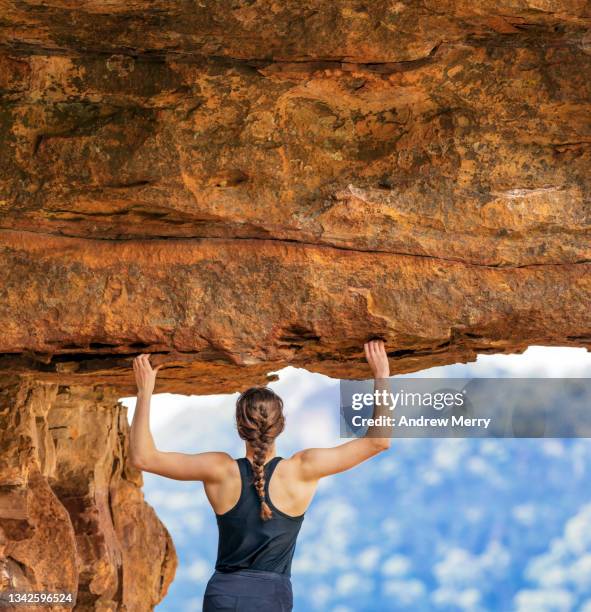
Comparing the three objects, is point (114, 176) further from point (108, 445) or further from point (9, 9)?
point (108, 445)

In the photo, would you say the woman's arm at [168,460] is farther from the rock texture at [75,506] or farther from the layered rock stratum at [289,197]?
the rock texture at [75,506]

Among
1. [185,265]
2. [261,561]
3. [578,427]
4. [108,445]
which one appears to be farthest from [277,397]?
[108,445]

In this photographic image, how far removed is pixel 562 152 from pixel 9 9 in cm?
332

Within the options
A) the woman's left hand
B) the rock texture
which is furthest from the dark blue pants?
the rock texture

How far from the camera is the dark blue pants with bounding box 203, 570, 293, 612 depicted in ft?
16.2

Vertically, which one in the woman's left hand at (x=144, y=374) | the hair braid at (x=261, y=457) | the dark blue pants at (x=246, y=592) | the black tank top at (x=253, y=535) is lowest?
the dark blue pants at (x=246, y=592)

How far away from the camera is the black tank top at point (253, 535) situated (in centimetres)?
504

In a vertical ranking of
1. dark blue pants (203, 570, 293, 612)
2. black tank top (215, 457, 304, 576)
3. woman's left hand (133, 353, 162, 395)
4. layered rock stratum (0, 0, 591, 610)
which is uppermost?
layered rock stratum (0, 0, 591, 610)

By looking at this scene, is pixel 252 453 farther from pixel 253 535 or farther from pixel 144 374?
pixel 144 374

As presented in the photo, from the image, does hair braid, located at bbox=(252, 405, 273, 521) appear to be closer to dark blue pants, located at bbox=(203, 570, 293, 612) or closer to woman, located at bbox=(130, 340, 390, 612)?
woman, located at bbox=(130, 340, 390, 612)

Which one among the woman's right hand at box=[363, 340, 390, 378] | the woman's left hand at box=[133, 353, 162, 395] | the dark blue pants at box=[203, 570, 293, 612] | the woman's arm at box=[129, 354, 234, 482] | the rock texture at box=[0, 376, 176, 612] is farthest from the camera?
the rock texture at box=[0, 376, 176, 612]

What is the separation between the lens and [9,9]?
5.96 meters

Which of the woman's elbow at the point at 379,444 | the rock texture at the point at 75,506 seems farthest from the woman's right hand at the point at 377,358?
the rock texture at the point at 75,506

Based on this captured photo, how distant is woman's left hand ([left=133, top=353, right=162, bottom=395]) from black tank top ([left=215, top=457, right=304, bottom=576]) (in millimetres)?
1022
